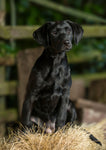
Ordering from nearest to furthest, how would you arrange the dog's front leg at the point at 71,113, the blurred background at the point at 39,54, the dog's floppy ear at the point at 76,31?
the dog's floppy ear at the point at 76,31
the dog's front leg at the point at 71,113
the blurred background at the point at 39,54

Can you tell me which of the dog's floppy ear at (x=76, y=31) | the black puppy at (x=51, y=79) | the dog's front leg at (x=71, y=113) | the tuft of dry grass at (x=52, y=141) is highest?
the dog's floppy ear at (x=76, y=31)

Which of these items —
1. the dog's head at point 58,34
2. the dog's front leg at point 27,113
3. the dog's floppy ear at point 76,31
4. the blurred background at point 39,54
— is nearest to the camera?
the dog's head at point 58,34

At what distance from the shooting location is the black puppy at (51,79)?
8.31 ft

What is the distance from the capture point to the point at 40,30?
8.44ft

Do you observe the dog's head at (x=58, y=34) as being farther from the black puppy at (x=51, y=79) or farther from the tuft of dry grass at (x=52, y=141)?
the tuft of dry grass at (x=52, y=141)

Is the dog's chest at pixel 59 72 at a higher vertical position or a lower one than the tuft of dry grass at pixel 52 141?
higher

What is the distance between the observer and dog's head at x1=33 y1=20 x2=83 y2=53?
2.47 meters

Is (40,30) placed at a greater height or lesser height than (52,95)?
greater

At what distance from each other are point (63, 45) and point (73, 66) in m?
3.51

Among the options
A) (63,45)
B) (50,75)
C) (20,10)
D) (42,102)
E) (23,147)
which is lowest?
(23,147)

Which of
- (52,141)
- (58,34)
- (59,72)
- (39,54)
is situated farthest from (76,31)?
(39,54)

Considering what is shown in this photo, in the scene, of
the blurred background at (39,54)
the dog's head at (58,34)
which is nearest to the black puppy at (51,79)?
the dog's head at (58,34)

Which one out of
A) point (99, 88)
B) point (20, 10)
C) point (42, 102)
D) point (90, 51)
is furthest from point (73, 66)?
point (42, 102)

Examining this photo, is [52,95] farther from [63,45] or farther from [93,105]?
[93,105]
